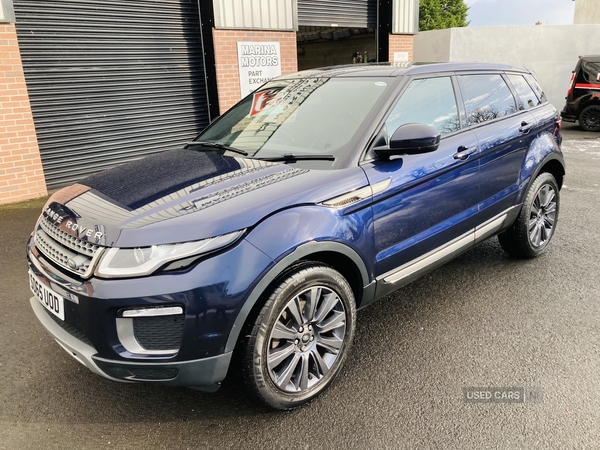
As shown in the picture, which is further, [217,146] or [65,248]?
[217,146]

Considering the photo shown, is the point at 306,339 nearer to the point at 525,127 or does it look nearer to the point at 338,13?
the point at 525,127

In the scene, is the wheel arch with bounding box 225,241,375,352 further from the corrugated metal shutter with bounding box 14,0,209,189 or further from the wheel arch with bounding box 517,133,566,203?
the corrugated metal shutter with bounding box 14,0,209,189

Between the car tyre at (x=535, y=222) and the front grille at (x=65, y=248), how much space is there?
3.41m

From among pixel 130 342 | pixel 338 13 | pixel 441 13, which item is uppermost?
pixel 441 13

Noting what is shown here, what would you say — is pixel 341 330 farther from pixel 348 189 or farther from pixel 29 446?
pixel 29 446

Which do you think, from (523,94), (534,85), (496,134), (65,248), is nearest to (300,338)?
(65,248)

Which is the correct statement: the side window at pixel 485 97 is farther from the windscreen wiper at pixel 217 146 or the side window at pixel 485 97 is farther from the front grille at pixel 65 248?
the front grille at pixel 65 248

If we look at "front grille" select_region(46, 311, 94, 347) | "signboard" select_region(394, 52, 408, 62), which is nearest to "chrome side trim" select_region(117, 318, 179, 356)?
"front grille" select_region(46, 311, 94, 347)

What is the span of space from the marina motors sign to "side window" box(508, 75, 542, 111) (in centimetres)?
535

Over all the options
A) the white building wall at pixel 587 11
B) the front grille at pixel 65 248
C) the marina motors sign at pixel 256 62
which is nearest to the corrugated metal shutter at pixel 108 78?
the marina motors sign at pixel 256 62

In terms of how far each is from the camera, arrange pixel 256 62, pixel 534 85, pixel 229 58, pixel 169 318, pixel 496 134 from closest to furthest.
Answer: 1. pixel 169 318
2. pixel 496 134
3. pixel 534 85
4. pixel 229 58
5. pixel 256 62

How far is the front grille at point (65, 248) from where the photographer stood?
86.7 inches

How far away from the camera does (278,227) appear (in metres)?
2.31

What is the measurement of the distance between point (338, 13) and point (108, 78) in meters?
5.49
